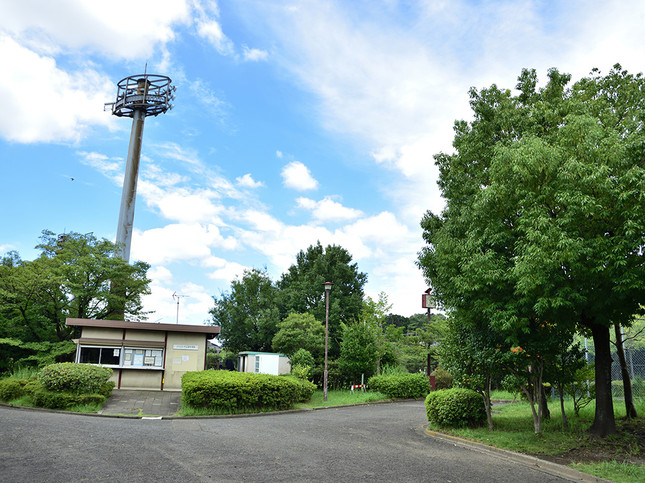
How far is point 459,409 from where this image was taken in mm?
11906

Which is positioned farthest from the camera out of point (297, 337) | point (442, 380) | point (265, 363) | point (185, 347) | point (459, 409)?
point (297, 337)

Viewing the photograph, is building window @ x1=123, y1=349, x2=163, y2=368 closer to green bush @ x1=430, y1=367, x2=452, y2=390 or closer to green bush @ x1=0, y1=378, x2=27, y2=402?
green bush @ x1=0, y1=378, x2=27, y2=402

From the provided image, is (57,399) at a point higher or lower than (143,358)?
lower

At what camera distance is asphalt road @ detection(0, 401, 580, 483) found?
6655 mm

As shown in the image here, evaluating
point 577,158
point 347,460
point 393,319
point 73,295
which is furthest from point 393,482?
point 393,319

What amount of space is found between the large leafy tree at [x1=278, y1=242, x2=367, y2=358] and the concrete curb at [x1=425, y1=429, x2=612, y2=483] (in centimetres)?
2273

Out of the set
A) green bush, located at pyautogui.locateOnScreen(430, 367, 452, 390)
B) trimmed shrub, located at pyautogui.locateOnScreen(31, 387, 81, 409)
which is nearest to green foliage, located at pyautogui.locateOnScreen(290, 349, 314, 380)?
green bush, located at pyautogui.locateOnScreen(430, 367, 452, 390)

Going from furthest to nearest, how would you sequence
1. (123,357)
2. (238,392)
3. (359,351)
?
(359,351), (123,357), (238,392)

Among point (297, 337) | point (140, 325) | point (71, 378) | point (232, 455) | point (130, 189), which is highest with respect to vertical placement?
point (130, 189)

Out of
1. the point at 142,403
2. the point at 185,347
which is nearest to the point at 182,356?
the point at 185,347

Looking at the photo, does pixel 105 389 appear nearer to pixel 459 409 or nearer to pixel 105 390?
pixel 105 390

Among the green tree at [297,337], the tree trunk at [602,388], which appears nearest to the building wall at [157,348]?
the green tree at [297,337]

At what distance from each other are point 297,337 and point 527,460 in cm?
1846

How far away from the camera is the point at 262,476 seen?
664 cm
